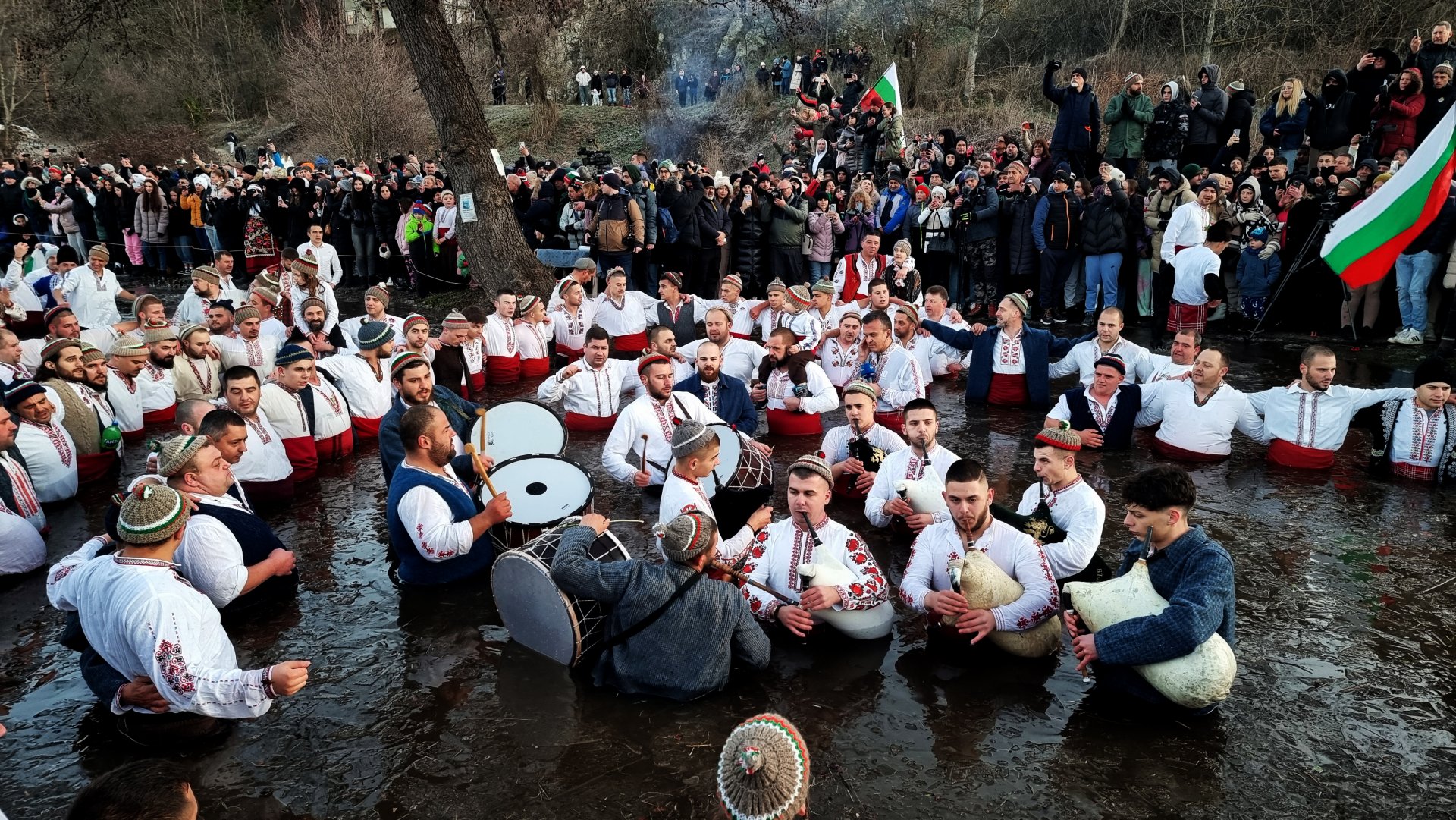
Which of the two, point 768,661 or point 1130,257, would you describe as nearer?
point 768,661

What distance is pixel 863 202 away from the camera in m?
15.2

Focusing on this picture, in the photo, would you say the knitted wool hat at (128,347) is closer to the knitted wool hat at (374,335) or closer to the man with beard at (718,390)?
the knitted wool hat at (374,335)

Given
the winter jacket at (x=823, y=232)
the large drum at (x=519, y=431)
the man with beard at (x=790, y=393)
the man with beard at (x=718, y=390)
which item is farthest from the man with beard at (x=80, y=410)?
the winter jacket at (x=823, y=232)

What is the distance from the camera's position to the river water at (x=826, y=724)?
3889mm

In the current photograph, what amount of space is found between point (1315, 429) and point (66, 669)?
8825 mm

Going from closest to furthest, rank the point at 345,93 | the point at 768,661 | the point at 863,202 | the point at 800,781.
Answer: the point at 800,781 → the point at 768,661 → the point at 863,202 → the point at 345,93

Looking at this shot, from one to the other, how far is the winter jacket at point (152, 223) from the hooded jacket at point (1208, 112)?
20.3 meters

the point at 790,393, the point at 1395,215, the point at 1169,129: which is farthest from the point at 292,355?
the point at 1169,129

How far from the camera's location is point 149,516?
3809 millimetres

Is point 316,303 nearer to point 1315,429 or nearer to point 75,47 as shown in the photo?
point 1315,429

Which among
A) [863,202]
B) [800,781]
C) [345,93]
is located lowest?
[800,781]

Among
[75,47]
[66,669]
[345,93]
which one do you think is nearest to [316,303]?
[66,669]

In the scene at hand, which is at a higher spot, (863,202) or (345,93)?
(345,93)

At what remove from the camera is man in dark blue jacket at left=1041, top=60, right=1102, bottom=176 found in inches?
581
